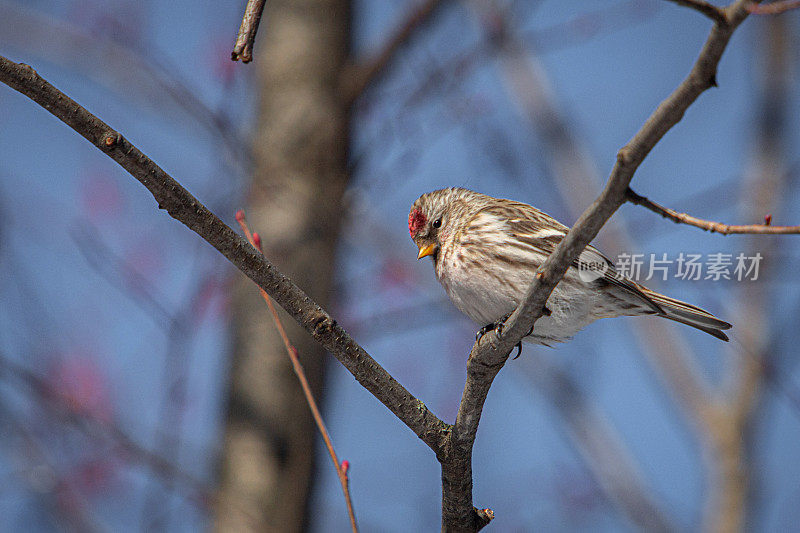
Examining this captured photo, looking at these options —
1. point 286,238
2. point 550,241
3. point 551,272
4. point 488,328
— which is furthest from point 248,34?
point 286,238

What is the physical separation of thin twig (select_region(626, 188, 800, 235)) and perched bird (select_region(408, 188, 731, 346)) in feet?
4.06

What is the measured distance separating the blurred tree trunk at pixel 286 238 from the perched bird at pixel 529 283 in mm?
1278

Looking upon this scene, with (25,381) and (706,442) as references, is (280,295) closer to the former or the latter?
(25,381)

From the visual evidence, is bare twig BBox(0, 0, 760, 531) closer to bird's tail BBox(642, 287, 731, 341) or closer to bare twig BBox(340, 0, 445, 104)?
bird's tail BBox(642, 287, 731, 341)

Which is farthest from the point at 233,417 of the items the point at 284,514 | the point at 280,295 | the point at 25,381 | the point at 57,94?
the point at 57,94

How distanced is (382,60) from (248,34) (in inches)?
123

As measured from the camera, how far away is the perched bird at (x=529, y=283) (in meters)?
2.97

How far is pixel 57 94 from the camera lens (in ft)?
5.07

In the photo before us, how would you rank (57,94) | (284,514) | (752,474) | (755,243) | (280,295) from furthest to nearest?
(755,243) < (752,474) < (284,514) < (280,295) < (57,94)

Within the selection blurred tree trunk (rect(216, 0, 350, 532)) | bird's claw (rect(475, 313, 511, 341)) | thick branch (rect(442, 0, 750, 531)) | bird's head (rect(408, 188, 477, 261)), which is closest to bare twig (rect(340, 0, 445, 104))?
blurred tree trunk (rect(216, 0, 350, 532))

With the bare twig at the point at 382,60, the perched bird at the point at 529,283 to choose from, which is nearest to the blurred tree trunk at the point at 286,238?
the bare twig at the point at 382,60

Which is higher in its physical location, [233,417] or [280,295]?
[233,417]

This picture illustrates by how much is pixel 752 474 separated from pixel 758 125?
3098 millimetres

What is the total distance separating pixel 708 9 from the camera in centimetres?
124
